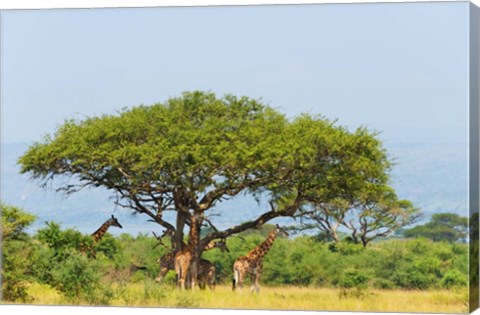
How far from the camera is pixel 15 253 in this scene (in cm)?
2677

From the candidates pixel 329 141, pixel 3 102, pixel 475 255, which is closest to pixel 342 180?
pixel 329 141

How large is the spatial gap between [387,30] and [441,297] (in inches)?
173

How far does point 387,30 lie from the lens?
81.9 feet

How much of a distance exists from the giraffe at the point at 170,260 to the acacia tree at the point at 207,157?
4.9 inches

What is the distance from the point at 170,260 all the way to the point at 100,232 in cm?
131

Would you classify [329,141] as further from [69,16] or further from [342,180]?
[69,16]

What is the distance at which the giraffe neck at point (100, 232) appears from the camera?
26.9 m

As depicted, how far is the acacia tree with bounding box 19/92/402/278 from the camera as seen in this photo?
25.7 m

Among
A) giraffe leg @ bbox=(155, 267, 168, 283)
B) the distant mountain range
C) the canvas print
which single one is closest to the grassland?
the canvas print

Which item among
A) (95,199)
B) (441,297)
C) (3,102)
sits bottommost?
(441,297)

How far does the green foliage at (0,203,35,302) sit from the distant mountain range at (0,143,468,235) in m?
0.18

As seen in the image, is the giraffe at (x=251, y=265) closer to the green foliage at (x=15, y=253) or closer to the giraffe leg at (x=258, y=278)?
the giraffe leg at (x=258, y=278)

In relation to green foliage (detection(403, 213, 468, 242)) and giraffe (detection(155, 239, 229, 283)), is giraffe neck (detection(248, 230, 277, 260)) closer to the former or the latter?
giraffe (detection(155, 239, 229, 283))

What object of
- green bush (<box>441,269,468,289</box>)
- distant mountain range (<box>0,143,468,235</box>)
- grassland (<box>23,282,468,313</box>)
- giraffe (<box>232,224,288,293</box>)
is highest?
distant mountain range (<box>0,143,468,235</box>)
